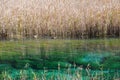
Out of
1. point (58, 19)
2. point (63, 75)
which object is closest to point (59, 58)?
point (63, 75)

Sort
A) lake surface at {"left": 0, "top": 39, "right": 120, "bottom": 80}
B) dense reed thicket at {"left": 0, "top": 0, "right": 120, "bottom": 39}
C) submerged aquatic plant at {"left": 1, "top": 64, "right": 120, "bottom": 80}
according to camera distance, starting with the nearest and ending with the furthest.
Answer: submerged aquatic plant at {"left": 1, "top": 64, "right": 120, "bottom": 80}
lake surface at {"left": 0, "top": 39, "right": 120, "bottom": 80}
dense reed thicket at {"left": 0, "top": 0, "right": 120, "bottom": 39}

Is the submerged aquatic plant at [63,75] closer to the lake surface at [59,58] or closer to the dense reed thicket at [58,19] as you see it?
the lake surface at [59,58]

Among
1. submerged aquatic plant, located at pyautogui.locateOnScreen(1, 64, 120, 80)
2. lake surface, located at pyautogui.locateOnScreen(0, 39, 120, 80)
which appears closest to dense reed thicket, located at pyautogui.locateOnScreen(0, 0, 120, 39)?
lake surface, located at pyautogui.locateOnScreen(0, 39, 120, 80)

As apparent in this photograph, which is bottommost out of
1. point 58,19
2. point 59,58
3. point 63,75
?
point 63,75

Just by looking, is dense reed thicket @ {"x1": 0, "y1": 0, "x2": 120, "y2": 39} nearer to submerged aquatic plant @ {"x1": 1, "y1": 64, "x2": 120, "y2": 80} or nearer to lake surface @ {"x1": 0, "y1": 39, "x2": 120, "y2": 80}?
lake surface @ {"x1": 0, "y1": 39, "x2": 120, "y2": 80}

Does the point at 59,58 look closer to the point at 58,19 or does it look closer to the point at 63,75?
the point at 63,75

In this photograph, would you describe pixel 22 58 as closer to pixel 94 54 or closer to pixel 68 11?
pixel 94 54

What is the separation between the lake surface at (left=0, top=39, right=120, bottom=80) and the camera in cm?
702

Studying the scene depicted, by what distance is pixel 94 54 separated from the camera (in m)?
8.70

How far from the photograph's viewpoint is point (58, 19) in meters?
10.3

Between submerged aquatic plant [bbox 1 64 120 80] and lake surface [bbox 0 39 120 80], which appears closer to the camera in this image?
submerged aquatic plant [bbox 1 64 120 80]

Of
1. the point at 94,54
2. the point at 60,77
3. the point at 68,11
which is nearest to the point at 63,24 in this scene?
the point at 68,11

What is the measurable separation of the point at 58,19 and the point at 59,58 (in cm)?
219

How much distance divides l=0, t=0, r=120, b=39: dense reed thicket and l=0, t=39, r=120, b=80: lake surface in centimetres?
47
